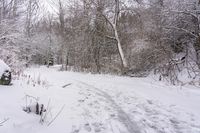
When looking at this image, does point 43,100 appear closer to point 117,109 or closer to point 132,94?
point 117,109

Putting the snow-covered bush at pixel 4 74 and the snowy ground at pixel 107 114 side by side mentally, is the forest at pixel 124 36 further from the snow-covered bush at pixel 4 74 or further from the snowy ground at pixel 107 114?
the snow-covered bush at pixel 4 74

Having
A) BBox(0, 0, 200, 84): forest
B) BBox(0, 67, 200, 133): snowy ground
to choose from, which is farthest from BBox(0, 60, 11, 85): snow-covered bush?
BBox(0, 0, 200, 84): forest

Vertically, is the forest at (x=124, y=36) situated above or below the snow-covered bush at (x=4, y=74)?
above

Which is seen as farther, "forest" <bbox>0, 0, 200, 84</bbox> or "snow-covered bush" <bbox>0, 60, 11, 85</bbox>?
"forest" <bbox>0, 0, 200, 84</bbox>

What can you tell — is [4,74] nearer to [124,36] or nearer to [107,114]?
[107,114]

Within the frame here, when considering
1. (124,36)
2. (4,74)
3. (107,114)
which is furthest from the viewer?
(124,36)

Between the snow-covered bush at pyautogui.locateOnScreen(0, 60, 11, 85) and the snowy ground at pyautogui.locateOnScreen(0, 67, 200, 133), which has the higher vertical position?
the snow-covered bush at pyautogui.locateOnScreen(0, 60, 11, 85)

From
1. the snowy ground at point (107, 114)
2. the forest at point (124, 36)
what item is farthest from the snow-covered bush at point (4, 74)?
the forest at point (124, 36)

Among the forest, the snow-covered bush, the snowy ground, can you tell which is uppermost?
the forest

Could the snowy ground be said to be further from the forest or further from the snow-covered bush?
the forest

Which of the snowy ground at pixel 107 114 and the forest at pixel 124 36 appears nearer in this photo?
the snowy ground at pixel 107 114

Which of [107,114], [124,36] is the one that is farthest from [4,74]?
[124,36]

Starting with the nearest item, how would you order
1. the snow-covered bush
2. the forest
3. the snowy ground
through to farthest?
the snowy ground → the snow-covered bush → the forest

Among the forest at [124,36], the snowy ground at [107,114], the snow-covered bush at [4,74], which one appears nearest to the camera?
the snowy ground at [107,114]
